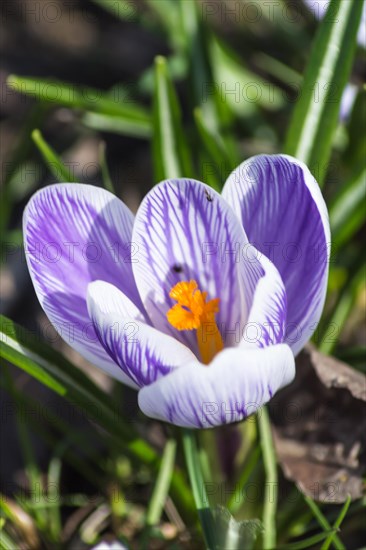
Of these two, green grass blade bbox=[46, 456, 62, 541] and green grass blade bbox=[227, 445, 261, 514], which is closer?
green grass blade bbox=[227, 445, 261, 514]

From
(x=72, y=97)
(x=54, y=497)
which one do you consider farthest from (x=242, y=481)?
(x=72, y=97)

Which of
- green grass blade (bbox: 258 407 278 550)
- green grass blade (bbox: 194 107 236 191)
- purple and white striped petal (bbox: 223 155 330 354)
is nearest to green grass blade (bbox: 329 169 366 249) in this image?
green grass blade (bbox: 194 107 236 191)

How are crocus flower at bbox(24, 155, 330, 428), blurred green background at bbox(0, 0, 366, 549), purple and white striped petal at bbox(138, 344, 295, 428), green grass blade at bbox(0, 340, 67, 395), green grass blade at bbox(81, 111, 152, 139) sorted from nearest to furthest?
purple and white striped petal at bbox(138, 344, 295, 428) → crocus flower at bbox(24, 155, 330, 428) → green grass blade at bbox(0, 340, 67, 395) → blurred green background at bbox(0, 0, 366, 549) → green grass blade at bbox(81, 111, 152, 139)

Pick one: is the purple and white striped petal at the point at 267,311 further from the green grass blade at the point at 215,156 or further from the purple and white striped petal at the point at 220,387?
the green grass blade at the point at 215,156

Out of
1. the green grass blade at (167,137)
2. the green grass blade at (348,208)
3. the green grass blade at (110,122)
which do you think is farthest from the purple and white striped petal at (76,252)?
the green grass blade at (110,122)

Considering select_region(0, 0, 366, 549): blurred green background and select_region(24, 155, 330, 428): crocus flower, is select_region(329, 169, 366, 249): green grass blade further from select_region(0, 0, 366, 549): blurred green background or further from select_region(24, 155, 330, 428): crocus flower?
select_region(24, 155, 330, 428): crocus flower

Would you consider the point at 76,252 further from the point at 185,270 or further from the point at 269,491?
the point at 269,491

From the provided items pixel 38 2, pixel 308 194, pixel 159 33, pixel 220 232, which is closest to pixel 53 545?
pixel 220 232
